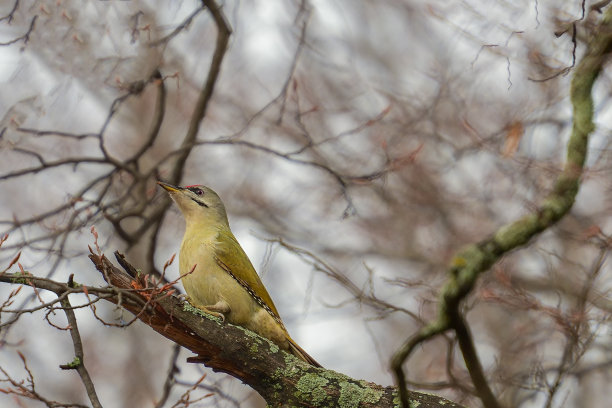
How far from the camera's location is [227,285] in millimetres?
5938

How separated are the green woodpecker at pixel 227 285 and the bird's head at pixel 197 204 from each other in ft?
0.58

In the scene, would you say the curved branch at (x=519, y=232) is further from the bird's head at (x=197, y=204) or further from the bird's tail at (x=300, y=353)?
the bird's head at (x=197, y=204)

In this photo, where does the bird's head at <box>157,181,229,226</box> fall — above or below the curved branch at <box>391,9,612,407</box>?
above

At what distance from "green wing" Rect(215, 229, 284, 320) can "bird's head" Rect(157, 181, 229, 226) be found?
449mm

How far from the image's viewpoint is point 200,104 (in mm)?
6602

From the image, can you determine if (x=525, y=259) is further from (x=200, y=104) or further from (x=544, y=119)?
(x=200, y=104)

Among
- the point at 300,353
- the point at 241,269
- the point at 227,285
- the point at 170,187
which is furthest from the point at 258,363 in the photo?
the point at 170,187

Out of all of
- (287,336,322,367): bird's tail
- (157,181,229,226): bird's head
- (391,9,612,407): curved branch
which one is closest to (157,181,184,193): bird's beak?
(157,181,229,226): bird's head

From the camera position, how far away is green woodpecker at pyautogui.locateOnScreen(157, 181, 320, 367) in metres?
5.73

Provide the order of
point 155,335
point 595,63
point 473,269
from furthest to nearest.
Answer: point 155,335
point 595,63
point 473,269

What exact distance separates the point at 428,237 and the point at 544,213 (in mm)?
8071

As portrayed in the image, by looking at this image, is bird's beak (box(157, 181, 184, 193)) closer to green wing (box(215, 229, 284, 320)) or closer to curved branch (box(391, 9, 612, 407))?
green wing (box(215, 229, 284, 320))

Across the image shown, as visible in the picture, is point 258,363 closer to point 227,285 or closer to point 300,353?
point 300,353

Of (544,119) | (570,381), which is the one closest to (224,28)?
(544,119)
